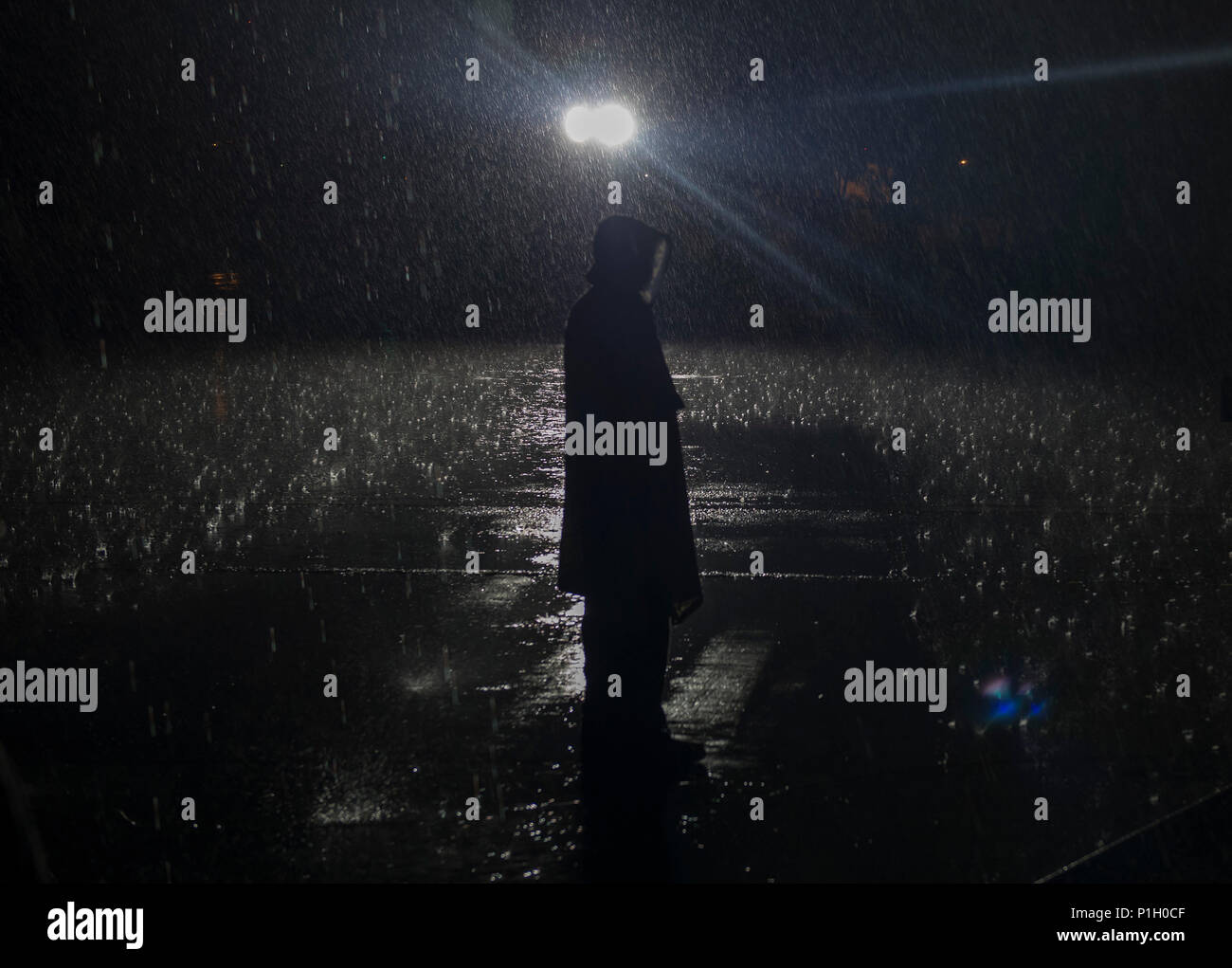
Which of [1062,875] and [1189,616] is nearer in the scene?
[1062,875]

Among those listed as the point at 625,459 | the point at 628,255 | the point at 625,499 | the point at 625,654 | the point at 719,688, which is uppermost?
the point at 628,255

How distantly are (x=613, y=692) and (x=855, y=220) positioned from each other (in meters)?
36.9

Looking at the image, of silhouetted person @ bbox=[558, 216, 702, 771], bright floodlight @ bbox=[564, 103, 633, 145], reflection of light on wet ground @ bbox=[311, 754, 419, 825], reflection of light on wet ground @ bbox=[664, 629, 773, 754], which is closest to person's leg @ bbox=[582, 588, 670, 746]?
silhouetted person @ bbox=[558, 216, 702, 771]

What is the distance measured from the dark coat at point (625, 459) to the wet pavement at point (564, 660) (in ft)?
1.90

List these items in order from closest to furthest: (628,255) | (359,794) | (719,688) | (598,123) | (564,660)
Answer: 1. (359,794)
2. (628,255)
3. (719,688)
4. (564,660)
5. (598,123)

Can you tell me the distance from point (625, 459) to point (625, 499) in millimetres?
151

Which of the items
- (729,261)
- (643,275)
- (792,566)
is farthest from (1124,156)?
(643,275)

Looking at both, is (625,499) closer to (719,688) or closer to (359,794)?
(719,688)

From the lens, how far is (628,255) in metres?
5.02

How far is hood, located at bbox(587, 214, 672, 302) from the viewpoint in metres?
5.00

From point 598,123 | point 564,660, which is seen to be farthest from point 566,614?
point 598,123

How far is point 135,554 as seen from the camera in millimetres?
7805
